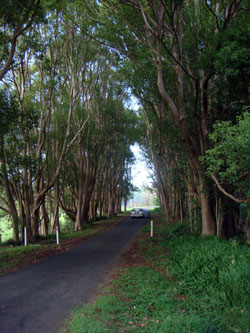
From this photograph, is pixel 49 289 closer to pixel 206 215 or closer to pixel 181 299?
pixel 181 299

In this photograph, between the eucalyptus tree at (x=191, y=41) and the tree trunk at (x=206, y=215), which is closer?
the eucalyptus tree at (x=191, y=41)

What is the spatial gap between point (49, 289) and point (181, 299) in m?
2.86

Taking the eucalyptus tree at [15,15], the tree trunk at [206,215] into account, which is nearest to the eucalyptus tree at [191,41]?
the tree trunk at [206,215]

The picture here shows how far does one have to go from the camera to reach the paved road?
13.7 feet

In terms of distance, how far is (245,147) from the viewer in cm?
596

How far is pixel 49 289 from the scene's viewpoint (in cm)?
579

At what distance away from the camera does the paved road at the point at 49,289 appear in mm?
4176

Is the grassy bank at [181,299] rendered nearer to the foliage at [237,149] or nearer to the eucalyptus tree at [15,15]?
the foliage at [237,149]

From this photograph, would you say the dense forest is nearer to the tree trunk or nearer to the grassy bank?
the tree trunk

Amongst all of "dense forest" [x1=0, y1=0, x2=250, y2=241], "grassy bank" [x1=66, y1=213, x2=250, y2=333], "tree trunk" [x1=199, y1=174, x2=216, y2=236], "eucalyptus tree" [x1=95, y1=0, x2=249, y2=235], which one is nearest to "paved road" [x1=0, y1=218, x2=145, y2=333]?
"grassy bank" [x1=66, y1=213, x2=250, y2=333]

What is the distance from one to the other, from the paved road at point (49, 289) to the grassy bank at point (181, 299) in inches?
15.8

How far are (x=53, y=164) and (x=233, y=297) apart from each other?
16.1m

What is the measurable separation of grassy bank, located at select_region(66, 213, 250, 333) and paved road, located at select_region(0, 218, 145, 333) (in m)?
0.40

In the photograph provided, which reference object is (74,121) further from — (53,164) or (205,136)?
(205,136)
